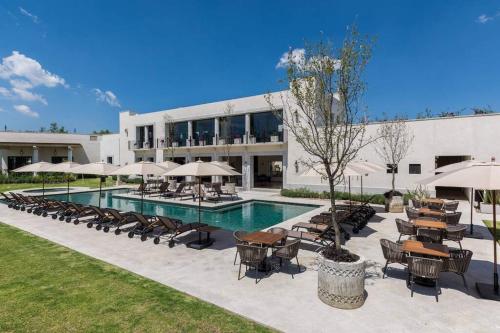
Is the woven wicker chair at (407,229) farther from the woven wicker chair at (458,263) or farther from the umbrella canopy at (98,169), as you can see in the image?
the umbrella canopy at (98,169)

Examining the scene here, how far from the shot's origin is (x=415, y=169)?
58.5 ft

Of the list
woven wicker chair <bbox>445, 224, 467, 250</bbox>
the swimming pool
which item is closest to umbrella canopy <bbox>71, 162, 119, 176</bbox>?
the swimming pool

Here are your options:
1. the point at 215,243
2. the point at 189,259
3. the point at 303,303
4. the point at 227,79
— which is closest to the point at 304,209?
the point at 215,243

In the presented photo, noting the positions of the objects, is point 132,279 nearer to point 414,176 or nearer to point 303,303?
point 303,303

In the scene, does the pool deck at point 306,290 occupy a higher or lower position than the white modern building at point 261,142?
lower

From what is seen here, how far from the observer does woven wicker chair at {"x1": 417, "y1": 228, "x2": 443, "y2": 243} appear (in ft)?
24.4

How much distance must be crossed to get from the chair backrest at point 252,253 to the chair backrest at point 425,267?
292 centimetres

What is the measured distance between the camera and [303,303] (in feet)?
16.4

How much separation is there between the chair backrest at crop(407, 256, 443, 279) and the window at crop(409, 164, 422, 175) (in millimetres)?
14701

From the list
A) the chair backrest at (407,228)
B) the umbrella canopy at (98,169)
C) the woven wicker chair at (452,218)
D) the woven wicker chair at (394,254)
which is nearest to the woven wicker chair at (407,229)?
the chair backrest at (407,228)

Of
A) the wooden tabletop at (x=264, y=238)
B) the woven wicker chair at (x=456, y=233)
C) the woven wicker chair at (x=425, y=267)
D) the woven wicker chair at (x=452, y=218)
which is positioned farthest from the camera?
the woven wicker chair at (x=452, y=218)

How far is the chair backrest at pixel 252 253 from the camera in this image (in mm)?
5938

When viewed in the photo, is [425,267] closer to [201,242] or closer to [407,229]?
[407,229]

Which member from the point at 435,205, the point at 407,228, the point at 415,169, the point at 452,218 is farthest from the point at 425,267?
the point at 415,169
